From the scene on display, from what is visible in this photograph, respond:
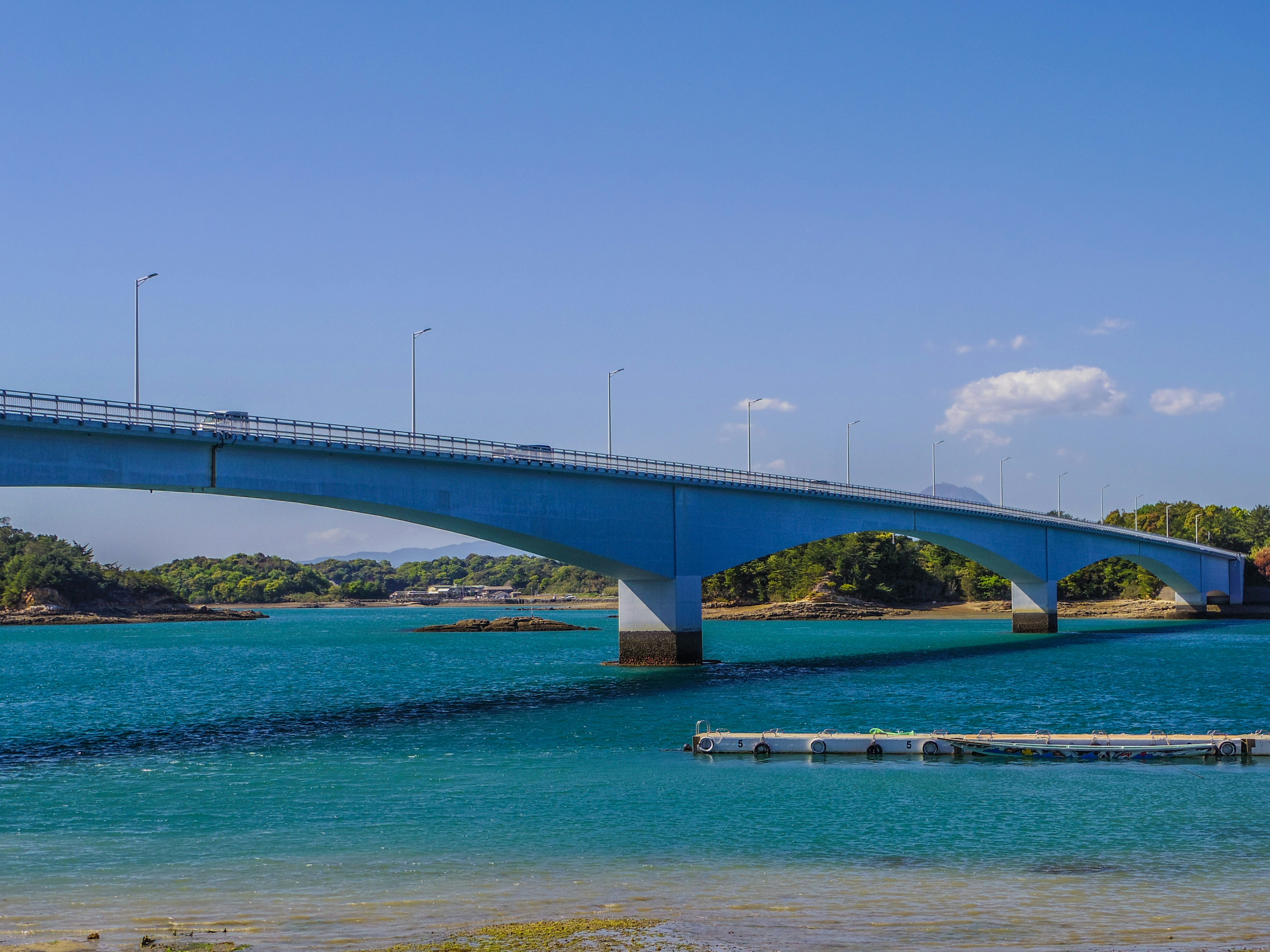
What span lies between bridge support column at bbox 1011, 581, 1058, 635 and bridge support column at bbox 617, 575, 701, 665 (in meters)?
54.0

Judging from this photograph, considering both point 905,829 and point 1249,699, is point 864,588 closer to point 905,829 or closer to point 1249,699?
point 1249,699

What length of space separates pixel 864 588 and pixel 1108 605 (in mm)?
31139

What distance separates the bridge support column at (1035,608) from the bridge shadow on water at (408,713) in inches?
1323

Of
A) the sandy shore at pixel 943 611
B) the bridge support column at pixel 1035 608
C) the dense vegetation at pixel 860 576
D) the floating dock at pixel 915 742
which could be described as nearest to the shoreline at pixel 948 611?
the sandy shore at pixel 943 611

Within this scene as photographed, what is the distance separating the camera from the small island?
134 metres

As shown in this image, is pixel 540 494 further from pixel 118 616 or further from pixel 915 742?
pixel 118 616

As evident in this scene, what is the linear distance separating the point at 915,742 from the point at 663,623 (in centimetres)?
3258

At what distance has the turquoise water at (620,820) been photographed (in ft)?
57.0

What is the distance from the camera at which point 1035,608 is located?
11169cm

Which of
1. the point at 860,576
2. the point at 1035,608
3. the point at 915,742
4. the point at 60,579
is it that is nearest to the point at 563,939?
the point at 915,742

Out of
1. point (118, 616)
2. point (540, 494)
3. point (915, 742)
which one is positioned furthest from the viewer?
point (118, 616)

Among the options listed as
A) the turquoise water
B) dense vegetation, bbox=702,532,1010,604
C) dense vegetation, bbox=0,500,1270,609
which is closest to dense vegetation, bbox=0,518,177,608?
dense vegetation, bbox=0,500,1270,609

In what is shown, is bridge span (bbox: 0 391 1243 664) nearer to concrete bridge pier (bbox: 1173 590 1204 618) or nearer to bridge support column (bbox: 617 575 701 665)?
bridge support column (bbox: 617 575 701 665)

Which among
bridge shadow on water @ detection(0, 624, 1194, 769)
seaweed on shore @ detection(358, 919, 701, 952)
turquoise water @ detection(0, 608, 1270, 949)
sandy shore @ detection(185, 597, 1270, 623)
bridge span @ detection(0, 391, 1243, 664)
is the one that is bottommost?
sandy shore @ detection(185, 597, 1270, 623)
